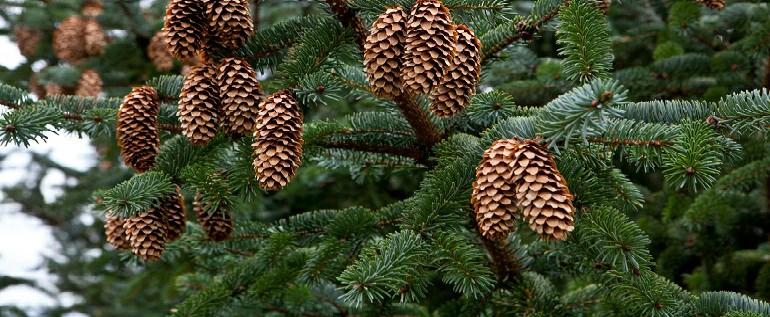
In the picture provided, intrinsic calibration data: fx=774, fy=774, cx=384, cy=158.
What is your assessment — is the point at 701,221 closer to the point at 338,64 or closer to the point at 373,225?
the point at 373,225

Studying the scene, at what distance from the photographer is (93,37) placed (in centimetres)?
455

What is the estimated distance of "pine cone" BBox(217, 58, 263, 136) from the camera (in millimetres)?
1911

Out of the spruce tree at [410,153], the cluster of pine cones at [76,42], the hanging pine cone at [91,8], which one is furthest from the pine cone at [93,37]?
the spruce tree at [410,153]

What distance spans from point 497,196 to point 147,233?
94 centimetres

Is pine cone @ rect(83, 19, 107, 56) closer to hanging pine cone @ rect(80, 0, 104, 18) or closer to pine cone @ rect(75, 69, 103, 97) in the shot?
hanging pine cone @ rect(80, 0, 104, 18)

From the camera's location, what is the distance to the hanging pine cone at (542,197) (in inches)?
59.4

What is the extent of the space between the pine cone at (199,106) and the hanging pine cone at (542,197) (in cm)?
80

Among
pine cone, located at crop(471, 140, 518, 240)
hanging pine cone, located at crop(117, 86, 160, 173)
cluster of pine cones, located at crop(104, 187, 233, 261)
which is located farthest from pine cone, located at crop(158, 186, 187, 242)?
pine cone, located at crop(471, 140, 518, 240)

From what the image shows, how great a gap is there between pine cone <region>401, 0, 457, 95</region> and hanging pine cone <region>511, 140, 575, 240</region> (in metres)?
0.26

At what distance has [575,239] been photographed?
2051 mm

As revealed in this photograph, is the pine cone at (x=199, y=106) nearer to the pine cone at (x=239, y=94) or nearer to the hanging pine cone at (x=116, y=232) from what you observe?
the pine cone at (x=239, y=94)

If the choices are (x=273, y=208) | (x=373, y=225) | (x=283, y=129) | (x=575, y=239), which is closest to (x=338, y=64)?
(x=283, y=129)

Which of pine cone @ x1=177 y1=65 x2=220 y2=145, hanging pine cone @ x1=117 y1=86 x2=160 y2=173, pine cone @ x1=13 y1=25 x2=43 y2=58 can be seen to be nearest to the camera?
pine cone @ x1=177 y1=65 x2=220 y2=145

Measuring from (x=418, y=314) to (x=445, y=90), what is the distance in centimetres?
130
